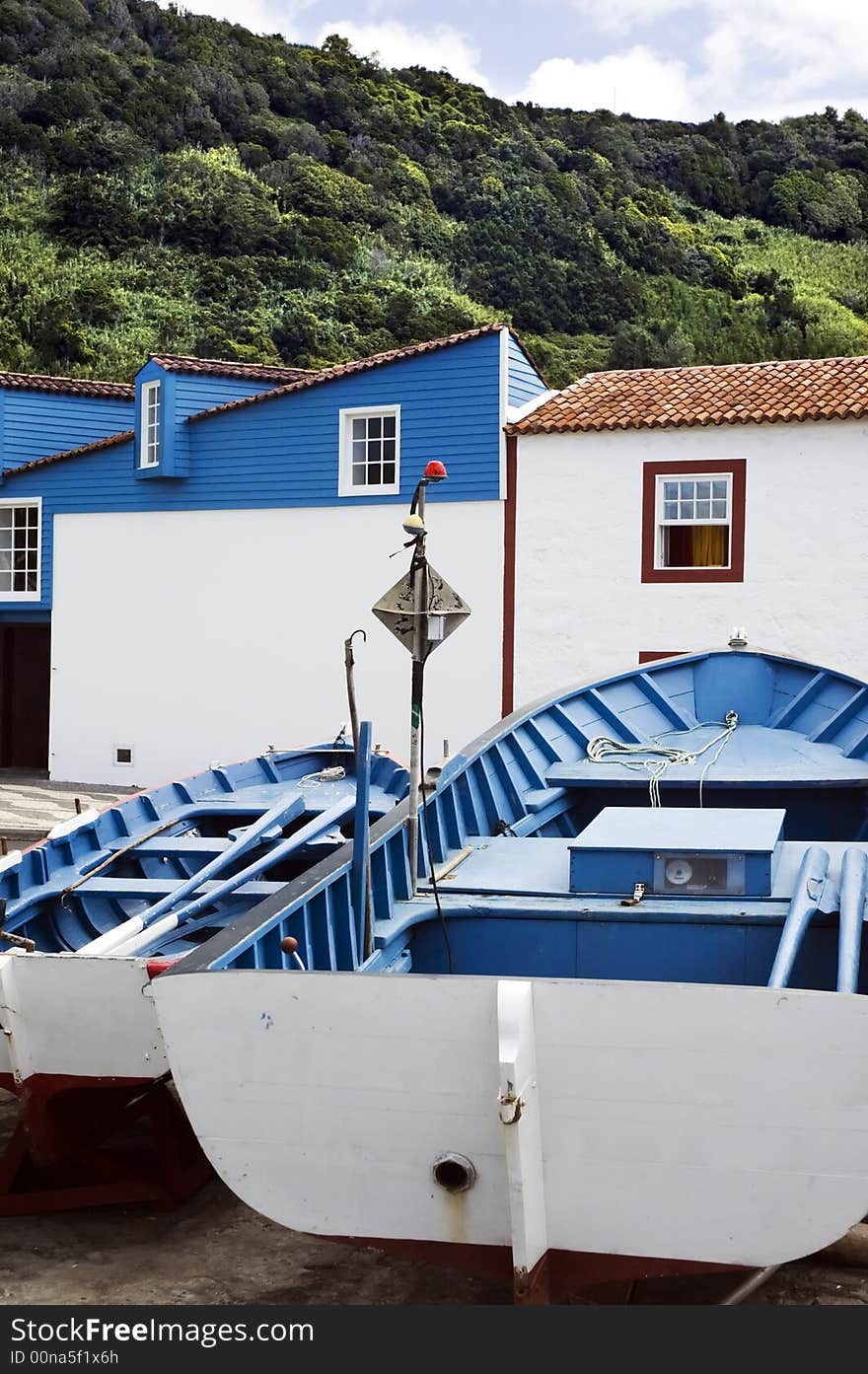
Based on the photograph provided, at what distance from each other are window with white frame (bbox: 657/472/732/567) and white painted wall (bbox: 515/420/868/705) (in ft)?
0.89

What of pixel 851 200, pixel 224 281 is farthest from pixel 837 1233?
pixel 851 200

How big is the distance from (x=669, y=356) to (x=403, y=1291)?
42412 mm

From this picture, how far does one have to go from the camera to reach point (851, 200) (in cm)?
6481

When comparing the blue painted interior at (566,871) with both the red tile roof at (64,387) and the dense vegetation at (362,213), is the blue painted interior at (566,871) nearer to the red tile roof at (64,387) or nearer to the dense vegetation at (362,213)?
the red tile roof at (64,387)

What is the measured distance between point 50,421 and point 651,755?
15312mm

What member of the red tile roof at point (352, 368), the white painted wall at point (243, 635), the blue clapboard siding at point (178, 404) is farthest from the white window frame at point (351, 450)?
the blue clapboard siding at point (178, 404)

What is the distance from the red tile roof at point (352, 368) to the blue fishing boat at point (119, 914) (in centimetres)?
850

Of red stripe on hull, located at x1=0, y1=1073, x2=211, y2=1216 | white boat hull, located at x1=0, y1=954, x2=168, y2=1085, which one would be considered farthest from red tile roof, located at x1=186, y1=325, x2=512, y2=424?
white boat hull, located at x1=0, y1=954, x2=168, y2=1085

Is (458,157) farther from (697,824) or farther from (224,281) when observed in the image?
(697,824)

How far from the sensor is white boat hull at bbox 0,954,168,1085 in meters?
6.37

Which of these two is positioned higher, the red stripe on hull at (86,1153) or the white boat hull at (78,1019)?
the white boat hull at (78,1019)

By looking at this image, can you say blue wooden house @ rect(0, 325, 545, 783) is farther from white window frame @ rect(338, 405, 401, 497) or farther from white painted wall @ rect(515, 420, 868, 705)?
white painted wall @ rect(515, 420, 868, 705)

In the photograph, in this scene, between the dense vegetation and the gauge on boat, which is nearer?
the gauge on boat

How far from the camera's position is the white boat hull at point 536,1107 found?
15.3ft
